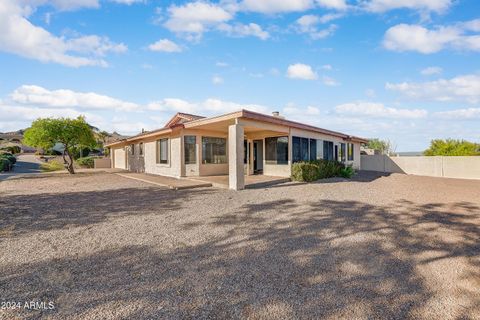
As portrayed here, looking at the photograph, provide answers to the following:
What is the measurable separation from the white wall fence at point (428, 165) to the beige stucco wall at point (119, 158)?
22.7m

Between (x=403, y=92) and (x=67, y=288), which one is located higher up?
(x=403, y=92)

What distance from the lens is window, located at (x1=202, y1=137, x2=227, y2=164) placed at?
14.9m

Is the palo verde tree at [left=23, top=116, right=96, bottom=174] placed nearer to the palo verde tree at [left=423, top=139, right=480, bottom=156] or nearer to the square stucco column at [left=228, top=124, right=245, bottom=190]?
the square stucco column at [left=228, top=124, right=245, bottom=190]

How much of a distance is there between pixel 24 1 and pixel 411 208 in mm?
13573

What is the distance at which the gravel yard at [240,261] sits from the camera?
284cm

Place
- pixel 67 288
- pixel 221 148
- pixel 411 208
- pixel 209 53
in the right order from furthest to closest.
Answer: pixel 221 148 < pixel 209 53 < pixel 411 208 < pixel 67 288

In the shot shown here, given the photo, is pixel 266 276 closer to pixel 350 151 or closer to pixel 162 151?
pixel 162 151

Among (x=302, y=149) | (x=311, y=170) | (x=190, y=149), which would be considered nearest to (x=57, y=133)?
(x=190, y=149)

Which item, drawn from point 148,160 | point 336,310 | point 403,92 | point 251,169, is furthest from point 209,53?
point 403,92

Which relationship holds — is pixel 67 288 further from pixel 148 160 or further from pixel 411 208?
pixel 148 160

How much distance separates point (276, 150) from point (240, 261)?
11.7 m

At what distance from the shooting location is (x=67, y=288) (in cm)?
312

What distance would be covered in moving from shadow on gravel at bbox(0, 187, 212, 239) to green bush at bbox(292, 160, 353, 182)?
562 centimetres

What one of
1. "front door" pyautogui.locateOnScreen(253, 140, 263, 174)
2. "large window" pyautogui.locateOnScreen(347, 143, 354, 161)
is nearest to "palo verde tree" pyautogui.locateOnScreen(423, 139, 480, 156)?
"large window" pyautogui.locateOnScreen(347, 143, 354, 161)
